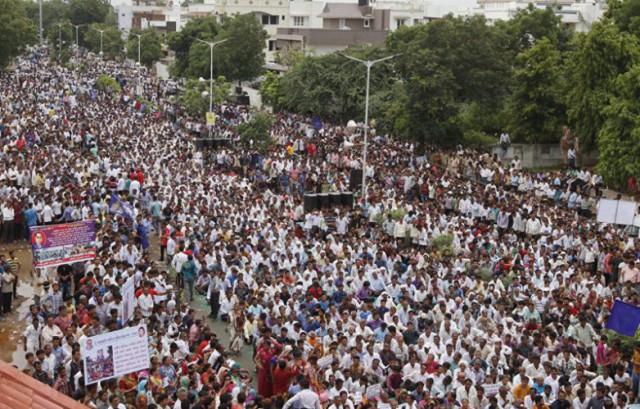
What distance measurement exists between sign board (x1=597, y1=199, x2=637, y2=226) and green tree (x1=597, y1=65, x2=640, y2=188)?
7.59 m

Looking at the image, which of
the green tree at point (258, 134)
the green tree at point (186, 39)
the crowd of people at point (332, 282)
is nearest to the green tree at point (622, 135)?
the crowd of people at point (332, 282)

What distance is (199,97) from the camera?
1684 inches

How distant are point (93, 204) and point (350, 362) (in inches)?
383

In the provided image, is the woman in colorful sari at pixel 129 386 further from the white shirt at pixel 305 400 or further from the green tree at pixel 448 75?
the green tree at pixel 448 75

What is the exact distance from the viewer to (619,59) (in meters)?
30.2

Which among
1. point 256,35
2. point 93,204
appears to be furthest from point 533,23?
point 93,204

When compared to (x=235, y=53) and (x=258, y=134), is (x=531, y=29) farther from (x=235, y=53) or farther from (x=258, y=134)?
(x=235, y=53)

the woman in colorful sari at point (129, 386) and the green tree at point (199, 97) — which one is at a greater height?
the green tree at point (199, 97)

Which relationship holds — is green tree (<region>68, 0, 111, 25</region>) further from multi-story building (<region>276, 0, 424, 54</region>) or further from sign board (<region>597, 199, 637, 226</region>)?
sign board (<region>597, 199, 637, 226</region>)

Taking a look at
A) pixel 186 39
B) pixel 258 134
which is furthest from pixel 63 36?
pixel 258 134

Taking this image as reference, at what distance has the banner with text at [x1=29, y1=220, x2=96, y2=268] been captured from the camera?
14.6 metres

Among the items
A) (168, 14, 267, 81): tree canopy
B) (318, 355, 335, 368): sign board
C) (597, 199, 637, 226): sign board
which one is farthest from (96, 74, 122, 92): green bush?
(318, 355, 335, 368): sign board

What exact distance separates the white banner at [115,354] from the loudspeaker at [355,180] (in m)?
15.8

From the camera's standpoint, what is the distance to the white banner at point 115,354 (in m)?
10.3
